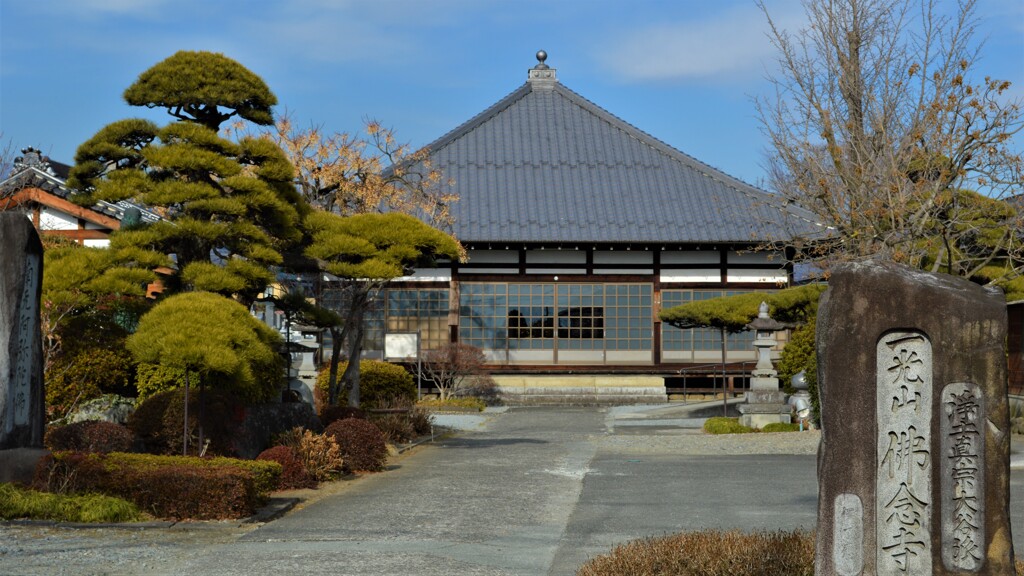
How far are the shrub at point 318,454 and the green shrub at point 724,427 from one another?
9.69 m

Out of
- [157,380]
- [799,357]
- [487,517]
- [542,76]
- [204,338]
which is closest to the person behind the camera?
[487,517]

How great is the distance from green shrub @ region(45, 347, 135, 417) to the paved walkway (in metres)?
3.51

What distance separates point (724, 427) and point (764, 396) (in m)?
1.03

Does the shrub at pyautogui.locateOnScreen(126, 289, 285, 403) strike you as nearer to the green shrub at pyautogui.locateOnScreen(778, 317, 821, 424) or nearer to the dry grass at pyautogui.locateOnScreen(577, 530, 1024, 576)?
the dry grass at pyautogui.locateOnScreen(577, 530, 1024, 576)

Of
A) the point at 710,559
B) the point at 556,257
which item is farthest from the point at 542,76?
the point at 710,559

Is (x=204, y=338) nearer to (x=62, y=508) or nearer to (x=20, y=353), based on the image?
(x=20, y=353)

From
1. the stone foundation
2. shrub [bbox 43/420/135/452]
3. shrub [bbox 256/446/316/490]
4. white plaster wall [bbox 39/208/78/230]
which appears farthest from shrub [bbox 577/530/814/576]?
white plaster wall [bbox 39/208/78/230]

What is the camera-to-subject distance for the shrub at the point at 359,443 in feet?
47.2

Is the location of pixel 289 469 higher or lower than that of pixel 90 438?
lower

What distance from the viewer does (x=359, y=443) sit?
570 inches

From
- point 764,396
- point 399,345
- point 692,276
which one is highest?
point 692,276

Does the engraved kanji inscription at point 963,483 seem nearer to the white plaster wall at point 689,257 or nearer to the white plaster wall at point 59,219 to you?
the white plaster wall at point 689,257

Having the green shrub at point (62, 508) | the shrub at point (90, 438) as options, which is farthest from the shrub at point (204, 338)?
the green shrub at point (62, 508)

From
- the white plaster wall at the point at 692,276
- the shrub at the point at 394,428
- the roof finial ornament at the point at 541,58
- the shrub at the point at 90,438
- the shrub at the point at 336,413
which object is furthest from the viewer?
the roof finial ornament at the point at 541,58
